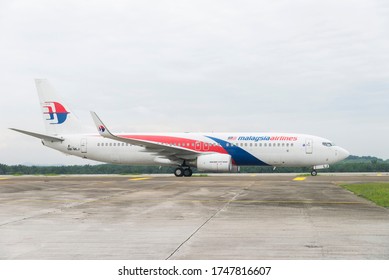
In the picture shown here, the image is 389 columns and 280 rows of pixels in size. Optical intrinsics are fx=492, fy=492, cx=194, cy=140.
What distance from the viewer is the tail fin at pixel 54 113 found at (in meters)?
38.4

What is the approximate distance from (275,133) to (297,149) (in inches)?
76.3

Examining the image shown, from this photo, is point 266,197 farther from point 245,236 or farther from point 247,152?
point 247,152

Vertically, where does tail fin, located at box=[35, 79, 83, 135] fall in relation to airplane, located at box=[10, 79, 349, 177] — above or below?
above

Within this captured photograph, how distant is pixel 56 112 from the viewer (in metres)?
38.6

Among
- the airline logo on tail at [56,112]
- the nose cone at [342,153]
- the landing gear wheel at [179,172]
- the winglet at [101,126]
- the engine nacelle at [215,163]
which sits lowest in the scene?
the landing gear wheel at [179,172]

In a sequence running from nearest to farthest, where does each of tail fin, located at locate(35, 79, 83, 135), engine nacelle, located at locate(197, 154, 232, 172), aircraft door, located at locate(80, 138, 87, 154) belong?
engine nacelle, located at locate(197, 154, 232, 172), aircraft door, located at locate(80, 138, 87, 154), tail fin, located at locate(35, 79, 83, 135)

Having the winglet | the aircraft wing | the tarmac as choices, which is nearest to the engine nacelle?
the aircraft wing

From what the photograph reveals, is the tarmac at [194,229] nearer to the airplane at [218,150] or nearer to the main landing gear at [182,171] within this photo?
the airplane at [218,150]

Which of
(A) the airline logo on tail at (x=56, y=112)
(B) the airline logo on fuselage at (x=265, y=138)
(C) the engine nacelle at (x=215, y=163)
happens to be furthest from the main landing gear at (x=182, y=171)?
(A) the airline logo on tail at (x=56, y=112)

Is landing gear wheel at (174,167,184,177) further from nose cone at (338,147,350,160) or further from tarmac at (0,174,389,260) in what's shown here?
tarmac at (0,174,389,260)

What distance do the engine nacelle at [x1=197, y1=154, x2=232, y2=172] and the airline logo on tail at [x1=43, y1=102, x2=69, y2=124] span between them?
12160 mm

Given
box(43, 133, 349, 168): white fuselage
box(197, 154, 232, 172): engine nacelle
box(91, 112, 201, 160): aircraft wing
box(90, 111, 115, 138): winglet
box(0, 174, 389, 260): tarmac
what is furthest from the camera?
box(43, 133, 349, 168): white fuselage

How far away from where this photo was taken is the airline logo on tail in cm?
3844

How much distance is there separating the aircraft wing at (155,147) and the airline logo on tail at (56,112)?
552 centimetres
